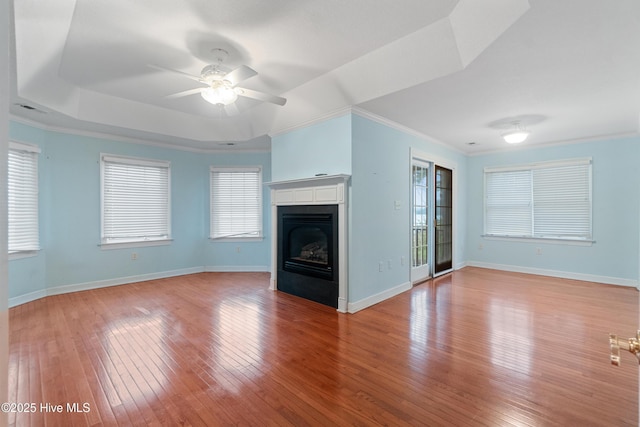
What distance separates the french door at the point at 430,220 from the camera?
501 cm

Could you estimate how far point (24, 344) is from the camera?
9.09 feet

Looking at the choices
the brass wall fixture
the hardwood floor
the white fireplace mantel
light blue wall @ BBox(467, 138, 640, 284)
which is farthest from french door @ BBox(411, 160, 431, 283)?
the brass wall fixture

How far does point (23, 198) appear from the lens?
162 inches

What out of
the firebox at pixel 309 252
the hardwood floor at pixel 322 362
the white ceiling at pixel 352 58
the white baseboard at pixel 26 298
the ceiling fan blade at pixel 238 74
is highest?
the white ceiling at pixel 352 58

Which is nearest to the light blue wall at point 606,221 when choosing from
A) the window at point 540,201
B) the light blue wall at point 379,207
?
the window at point 540,201

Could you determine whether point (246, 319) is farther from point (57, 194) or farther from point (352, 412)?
point (57, 194)

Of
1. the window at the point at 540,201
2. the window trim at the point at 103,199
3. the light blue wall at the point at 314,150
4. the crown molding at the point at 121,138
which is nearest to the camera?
the light blue wall at the point at 314,150

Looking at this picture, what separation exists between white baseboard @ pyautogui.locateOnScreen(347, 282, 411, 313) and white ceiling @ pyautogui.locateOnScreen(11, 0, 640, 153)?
2.50 meters

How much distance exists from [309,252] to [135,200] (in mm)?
3441

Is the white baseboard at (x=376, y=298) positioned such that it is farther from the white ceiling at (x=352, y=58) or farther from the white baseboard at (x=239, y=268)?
the white baseboard at (x=239, y=268)

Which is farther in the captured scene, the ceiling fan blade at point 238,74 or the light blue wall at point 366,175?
the light blue wall at point 366,175

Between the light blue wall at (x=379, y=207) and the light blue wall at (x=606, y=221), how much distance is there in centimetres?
299

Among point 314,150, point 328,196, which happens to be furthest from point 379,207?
point 314,150

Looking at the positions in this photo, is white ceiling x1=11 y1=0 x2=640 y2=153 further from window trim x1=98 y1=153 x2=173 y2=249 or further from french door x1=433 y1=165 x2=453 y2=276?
french door x1=433 y1=165 x2=453 y2=276
